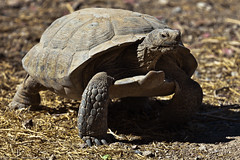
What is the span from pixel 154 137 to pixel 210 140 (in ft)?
1.85

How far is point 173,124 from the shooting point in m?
3.98

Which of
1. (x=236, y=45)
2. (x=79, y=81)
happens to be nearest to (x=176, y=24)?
(x=236, y=45)

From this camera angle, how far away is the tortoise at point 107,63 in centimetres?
322

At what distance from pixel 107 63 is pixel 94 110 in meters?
0.53

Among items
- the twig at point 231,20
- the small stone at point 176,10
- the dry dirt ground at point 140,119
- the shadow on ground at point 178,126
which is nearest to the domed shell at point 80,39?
→ the dry dirt ground at point 140,119

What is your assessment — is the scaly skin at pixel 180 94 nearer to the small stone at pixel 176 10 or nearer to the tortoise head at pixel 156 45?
the tortoise head at pixel 156 45

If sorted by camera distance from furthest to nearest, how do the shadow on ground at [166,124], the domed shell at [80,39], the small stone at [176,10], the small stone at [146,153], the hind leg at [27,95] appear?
the small stone at [176,10]
the hind leg at [27,95]
the shadow on ground at [166,124]
the domed shell at [80,39]
the small stone at [146,153]

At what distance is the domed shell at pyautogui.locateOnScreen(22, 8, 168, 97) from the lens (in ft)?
11.0

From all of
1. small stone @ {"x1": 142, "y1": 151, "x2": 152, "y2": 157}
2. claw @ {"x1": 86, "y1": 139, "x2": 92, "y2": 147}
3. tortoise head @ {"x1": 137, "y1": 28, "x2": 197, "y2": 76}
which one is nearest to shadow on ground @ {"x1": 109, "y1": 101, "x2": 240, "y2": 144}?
small stone @ {"x1": 142, "y1": 151, "x2": 152, "y2": 157}

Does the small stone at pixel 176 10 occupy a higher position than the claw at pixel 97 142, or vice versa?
the small stone at pixel 176 10

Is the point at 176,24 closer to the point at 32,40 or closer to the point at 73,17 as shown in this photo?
the point at 32,40

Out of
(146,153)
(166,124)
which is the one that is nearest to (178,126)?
(166,124)

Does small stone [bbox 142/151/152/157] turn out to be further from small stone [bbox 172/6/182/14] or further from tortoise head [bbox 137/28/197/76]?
small stone [bbox 172/6/182/14]

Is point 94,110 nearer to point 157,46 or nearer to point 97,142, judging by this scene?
point 97,142
